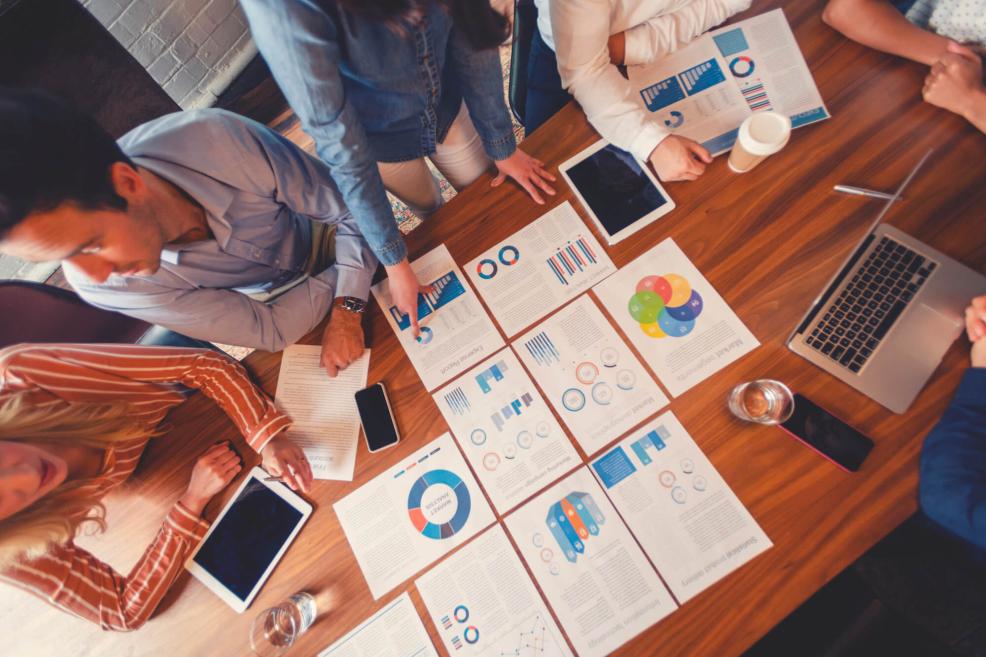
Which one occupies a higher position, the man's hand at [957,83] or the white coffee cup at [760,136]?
the white coffee cup at [760,136]

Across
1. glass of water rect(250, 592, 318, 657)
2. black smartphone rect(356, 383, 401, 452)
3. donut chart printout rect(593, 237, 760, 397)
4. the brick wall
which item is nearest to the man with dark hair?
black smartphone rect(356, 383, 401, 452)

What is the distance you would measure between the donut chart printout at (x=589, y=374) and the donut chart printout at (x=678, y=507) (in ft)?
0.12

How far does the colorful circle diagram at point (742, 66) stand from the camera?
3.62ft

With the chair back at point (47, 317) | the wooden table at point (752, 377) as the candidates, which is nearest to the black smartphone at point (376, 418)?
the wooden table at point (752, 377)

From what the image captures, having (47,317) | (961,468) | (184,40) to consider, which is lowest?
(961,468)

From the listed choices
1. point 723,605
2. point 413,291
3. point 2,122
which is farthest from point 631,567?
point 2,122

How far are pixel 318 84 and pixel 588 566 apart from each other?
0.94 metres

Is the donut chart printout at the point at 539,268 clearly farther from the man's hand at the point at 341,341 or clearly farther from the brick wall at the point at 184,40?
the brick wall at the point at 184,40

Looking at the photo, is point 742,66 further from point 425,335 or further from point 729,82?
point 425,335

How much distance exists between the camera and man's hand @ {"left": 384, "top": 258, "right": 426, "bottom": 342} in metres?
1.05

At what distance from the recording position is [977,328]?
85cm

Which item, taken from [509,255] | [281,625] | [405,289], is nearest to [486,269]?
[509,255]

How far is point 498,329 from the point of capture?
3.45 feet

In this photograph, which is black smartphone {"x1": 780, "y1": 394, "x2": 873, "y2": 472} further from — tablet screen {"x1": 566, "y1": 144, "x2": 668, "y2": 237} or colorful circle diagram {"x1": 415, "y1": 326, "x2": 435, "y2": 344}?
colorful circle diagram {"x1": 415, "y1": 326, "x2": 435, "y2": 344}
